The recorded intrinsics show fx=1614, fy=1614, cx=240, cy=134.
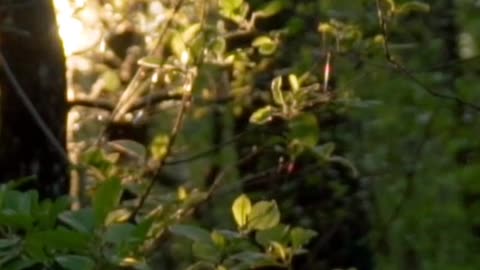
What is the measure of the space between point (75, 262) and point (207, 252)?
0.63m

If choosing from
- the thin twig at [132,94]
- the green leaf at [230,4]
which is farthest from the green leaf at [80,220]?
the thin twig at [132,94]

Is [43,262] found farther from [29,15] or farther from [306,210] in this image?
[306,210]

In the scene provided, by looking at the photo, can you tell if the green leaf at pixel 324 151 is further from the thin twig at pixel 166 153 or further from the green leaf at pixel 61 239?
the green leaf at pixel 61 239

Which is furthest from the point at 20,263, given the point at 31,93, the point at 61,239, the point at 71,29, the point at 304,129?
the point at 71,29

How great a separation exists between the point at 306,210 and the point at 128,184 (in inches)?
84.8

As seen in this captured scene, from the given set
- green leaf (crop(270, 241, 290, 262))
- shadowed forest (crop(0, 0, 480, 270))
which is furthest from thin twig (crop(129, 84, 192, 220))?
green leaf (crop(270, 241, 290, 262))

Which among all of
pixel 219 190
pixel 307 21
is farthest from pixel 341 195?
pixel 219 190

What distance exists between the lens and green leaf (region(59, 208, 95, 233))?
119 inches

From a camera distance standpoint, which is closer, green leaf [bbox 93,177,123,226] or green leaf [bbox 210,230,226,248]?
green leaf [bbox 93,177,123,226]

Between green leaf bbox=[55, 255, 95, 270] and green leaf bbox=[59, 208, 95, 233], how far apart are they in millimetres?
54

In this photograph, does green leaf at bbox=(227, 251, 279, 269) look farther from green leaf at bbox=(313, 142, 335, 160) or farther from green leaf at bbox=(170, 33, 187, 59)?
green leaf at bbox=(170, 33, 187, 59)

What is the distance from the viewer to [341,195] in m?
6.66

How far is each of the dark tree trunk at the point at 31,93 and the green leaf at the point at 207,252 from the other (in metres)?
1.02

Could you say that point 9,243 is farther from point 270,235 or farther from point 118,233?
point 270,235
